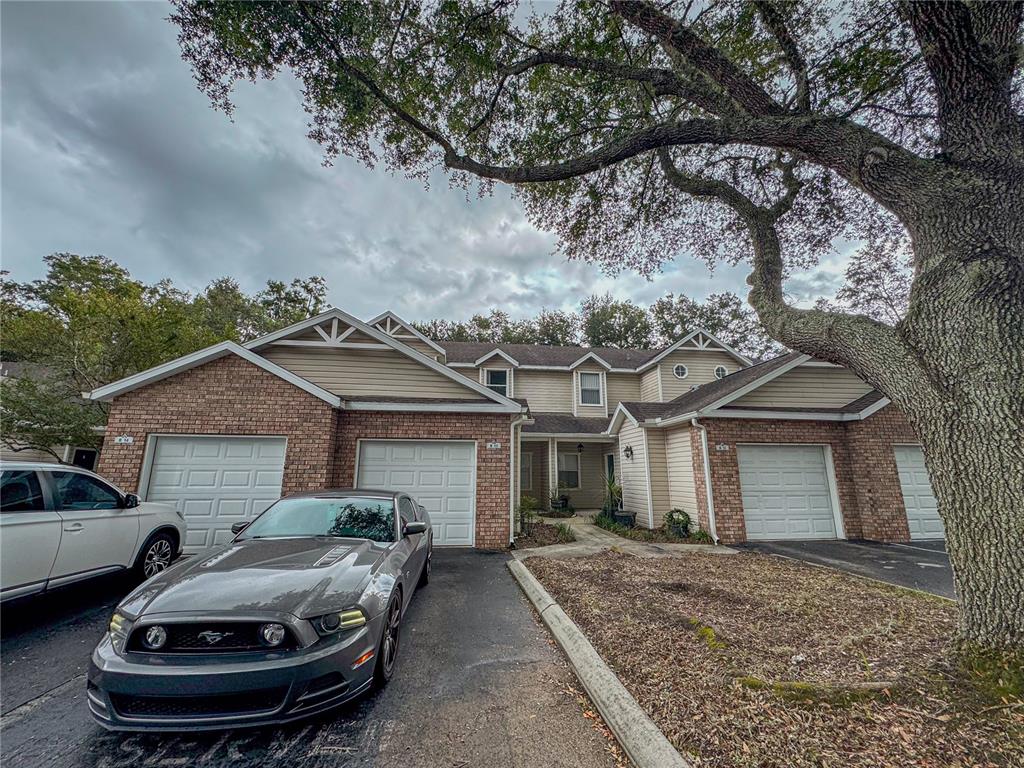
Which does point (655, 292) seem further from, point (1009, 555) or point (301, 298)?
point (1009, 555)

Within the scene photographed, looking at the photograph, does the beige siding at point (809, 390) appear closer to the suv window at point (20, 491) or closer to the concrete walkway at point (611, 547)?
the concrete walkway at point (611, 547)

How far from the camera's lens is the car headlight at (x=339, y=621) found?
244 centimetres

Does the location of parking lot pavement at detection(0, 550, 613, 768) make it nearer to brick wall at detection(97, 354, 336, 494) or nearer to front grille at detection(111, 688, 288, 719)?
front grille at detection(111, 688, 288, 719)

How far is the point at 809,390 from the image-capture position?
9.96 meters

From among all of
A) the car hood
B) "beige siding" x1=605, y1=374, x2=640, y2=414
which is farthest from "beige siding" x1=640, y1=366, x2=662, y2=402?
the car hood

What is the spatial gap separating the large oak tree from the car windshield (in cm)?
494

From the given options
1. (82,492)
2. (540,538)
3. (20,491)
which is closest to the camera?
(20,491)

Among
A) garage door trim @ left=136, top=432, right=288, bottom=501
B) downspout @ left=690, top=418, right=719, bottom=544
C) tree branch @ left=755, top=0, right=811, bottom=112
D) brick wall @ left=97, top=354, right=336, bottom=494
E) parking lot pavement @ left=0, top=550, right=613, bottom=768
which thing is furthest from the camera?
downspout @ left=690, top=418, right=719, bottom=544

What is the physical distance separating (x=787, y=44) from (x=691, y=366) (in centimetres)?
1243

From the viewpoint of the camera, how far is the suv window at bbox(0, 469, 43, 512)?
3629 mm

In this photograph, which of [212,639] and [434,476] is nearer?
[212,639]

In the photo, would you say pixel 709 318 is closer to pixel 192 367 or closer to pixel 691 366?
pixel 691 366

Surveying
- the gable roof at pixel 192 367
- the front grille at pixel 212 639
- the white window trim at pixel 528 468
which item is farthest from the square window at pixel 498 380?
the front grille at pixel 212 639

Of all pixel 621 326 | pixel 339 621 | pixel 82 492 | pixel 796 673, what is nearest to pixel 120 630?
pixel 339 621
